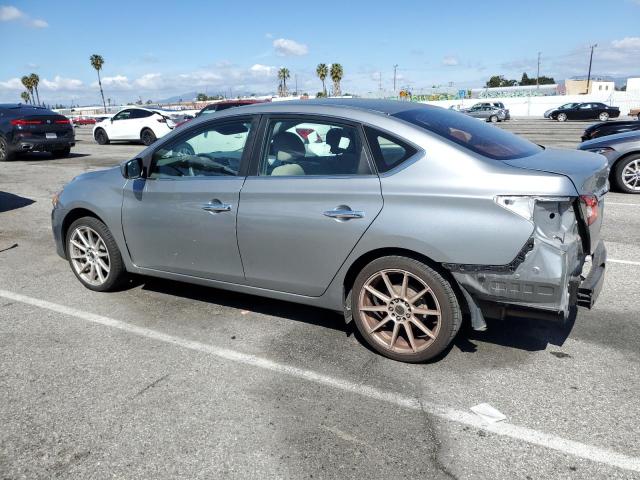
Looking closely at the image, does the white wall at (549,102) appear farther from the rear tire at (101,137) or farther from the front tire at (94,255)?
the front tire at (94,255)

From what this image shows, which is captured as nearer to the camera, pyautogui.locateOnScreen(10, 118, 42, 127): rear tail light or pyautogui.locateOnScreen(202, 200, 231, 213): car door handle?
→ pyautogui.locateOnScreen(202, 200, 231, 213): car door handle

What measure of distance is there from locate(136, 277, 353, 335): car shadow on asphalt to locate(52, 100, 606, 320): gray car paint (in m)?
0.46

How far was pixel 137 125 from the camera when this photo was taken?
21047mm

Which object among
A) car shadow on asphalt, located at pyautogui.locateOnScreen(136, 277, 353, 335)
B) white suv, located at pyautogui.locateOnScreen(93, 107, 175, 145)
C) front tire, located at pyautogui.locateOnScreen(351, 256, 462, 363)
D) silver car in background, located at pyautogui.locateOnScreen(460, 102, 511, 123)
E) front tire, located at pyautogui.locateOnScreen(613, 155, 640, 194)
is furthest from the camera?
silver car in background, located at pyautogui.locateOnScreen(460, 102, 511, 123)

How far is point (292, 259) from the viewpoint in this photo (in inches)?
149

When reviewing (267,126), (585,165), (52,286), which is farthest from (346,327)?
(52,286)

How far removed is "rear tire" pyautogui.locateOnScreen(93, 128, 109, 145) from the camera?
22.1 m

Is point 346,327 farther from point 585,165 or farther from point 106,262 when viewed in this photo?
point 106,262

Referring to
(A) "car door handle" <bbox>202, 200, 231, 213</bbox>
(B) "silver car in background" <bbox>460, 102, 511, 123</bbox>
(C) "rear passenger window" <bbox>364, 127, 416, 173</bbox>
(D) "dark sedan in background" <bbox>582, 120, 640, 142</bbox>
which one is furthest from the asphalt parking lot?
(B) "silver car in background" <bbox>460, 102, 511, 123</bbox>

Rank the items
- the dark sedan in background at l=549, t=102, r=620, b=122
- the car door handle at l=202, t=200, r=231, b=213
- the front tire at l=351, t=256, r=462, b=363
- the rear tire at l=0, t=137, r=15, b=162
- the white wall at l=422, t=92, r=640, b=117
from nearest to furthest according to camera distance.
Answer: the front tire at l=351, t=256, r=462, b=363 < the car door handle at l=202, t=200, r=231, b=213 < the rear tire at l=0, t=137, r=15, b=162 < the dark sedan in background at l=549, t=102, r=620, b=122 < the white wall at l=422, t=92, r=640, b=117

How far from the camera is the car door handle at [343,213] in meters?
3.46

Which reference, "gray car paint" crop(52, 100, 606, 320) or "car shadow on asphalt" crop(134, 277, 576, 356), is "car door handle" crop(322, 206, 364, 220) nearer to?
"gray car paint" crop(52, 100, 606, 320)

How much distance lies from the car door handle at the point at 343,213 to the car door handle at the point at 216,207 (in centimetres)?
82

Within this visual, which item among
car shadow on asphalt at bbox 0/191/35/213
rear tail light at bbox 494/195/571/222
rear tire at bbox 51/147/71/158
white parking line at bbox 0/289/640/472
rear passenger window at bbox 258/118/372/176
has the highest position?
rear passenger window at bbox 258/118/372/176
